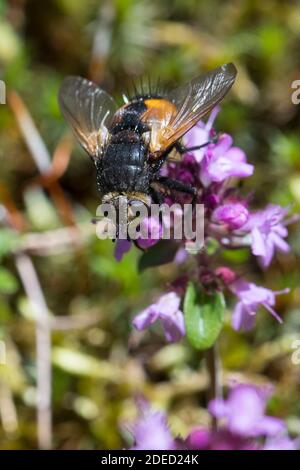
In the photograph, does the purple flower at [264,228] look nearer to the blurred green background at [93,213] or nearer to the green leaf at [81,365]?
the blurred green background at [93,213]

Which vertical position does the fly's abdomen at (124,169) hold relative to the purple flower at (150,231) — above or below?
above

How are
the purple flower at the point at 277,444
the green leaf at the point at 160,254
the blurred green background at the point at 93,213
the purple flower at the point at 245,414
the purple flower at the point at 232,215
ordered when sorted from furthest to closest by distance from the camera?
the blurred green background at the point at 93,213, the green leaf at the point at 160,254, the purple flower at the point at 232,215, the purple flower at the point at 277,444, the purple flower at the point at 245,414

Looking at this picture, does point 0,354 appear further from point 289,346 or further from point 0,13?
point 0,13

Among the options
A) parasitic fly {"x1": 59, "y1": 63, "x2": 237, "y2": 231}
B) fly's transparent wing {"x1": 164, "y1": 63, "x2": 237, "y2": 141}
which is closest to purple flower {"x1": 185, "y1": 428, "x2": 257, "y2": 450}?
parasitic fly {"x1": 59, "y1": 63, "x2": 237, "y2": 231}

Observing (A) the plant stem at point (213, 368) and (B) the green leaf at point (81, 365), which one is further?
(B) the green leaf at point (81, 365)

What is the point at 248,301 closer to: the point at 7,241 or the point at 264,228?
the point at 264,228

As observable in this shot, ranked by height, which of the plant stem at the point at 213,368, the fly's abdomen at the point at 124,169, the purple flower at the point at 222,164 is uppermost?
the purple flower at the point at 222,164

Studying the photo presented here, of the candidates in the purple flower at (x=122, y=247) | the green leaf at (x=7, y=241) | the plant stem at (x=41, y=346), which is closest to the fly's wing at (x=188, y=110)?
the purple flower at (x=122, y=247)
